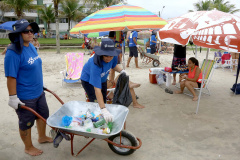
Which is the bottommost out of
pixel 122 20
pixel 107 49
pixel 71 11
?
pixel 107 49

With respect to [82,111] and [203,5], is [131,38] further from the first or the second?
[203,5]

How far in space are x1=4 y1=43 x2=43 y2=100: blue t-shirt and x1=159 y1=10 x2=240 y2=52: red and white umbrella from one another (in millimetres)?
2354

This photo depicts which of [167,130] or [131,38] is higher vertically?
[131,38]

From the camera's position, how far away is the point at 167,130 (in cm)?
374

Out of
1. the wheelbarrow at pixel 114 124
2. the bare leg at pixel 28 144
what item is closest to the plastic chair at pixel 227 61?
the wheelbarrow at pixel 114 124

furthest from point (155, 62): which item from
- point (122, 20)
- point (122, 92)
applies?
point (122, 92)

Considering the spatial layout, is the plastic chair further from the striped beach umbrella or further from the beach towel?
the beach towel

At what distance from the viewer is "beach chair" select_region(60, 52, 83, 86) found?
6.42m

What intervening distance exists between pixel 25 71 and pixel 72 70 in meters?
4.34

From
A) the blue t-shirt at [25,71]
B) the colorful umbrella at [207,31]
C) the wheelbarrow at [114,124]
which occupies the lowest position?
the wheelbarrow at [114,124]

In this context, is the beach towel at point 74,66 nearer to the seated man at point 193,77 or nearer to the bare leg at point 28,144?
the seated man at point 193,77

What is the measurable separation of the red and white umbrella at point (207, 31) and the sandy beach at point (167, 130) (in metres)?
1.55

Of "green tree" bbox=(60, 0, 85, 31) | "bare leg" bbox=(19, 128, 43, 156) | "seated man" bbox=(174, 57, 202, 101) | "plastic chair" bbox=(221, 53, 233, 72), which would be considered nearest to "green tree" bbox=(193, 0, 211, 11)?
Answer: "green tree" bbox=(60, 0, 85, 31)

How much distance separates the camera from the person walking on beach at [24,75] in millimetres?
2408
